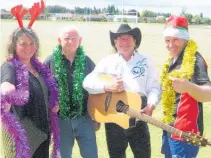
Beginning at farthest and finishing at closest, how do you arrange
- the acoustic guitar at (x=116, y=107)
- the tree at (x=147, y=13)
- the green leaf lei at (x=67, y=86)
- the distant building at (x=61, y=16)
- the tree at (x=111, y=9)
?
1. the distant building at (x=61, y=16)
2. the tree at (x=147, y=13)
3. the tree at (x=111, y=9)
4. the green leaf lei at (x=67, y=86)
5. the acoustic guitar at (x=116, y=107)

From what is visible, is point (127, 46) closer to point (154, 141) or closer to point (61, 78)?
point (61, 78)

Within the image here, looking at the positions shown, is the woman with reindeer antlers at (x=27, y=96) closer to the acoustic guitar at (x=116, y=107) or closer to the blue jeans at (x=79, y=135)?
the blue jeans at (x=79, y=135)

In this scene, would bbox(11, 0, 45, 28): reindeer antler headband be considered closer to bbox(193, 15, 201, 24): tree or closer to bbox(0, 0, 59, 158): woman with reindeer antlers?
bbox(0, 0, 59, 158): woman with reindeer antlers

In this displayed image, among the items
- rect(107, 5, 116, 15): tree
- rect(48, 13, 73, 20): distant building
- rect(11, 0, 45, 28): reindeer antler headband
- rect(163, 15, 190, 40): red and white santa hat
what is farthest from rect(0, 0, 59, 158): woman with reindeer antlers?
rect(48, 13, 73, 20): distant building

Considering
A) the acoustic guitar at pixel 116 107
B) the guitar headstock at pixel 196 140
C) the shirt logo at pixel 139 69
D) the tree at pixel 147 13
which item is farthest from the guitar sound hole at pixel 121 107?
the tree at pixel 147 13

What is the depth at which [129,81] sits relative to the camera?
3.62 m

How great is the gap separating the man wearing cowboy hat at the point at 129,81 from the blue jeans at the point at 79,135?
170 millimetres

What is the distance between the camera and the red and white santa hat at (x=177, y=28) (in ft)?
10.8

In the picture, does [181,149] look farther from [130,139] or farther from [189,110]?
[130,139]

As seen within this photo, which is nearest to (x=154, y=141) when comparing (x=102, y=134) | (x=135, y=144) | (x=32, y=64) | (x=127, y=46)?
(x=102, y=134)

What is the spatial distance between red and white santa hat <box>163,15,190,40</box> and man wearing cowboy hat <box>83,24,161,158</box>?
376mm

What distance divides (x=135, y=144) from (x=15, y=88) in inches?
52.0

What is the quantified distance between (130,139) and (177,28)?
112cm

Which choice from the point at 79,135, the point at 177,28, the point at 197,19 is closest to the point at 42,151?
the point at 79,135
